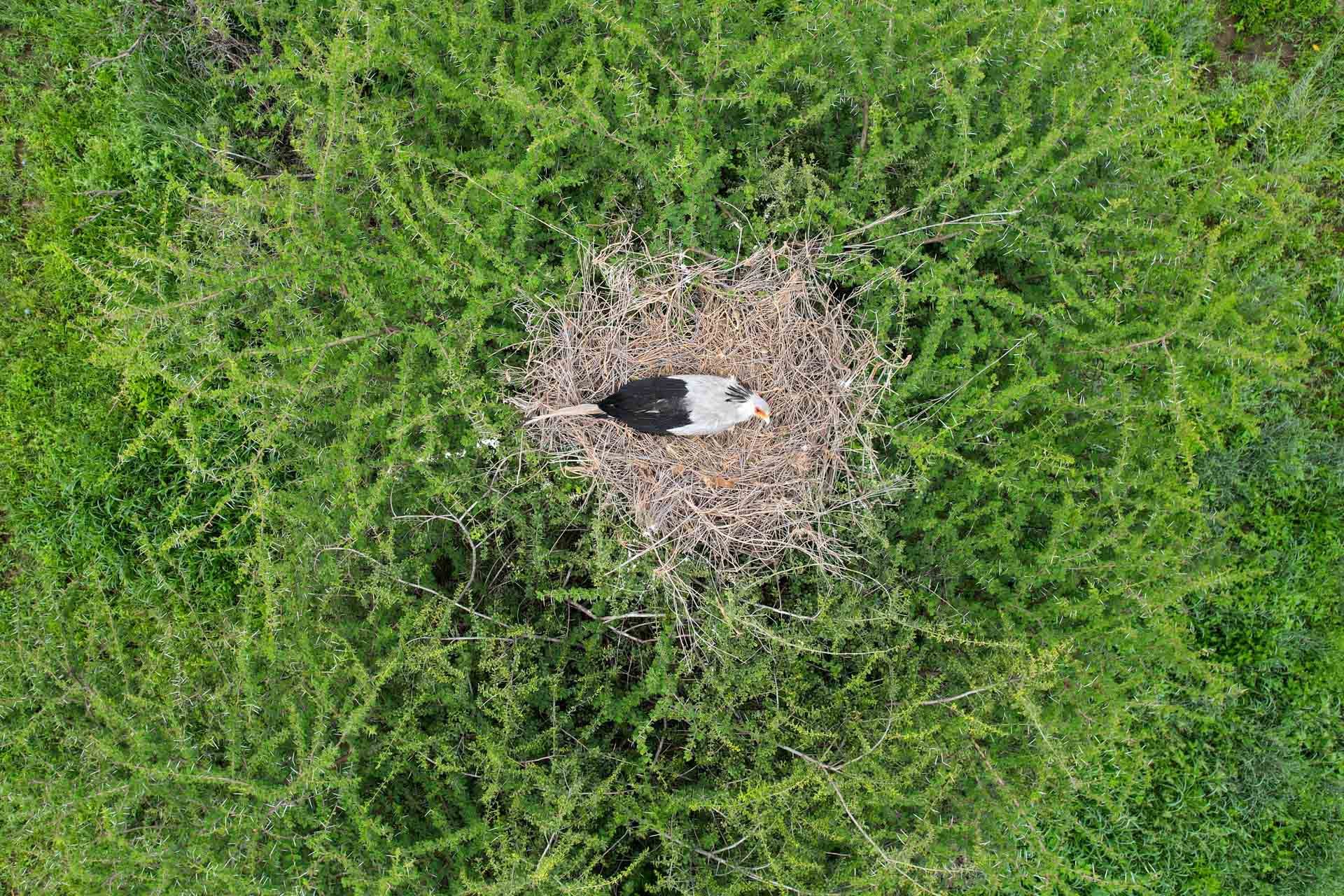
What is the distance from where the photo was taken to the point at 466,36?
9.32 ft

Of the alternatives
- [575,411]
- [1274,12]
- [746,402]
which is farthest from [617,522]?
[1274,12]

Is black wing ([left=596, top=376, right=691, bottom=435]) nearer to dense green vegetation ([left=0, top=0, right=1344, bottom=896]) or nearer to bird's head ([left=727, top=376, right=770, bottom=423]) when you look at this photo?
bird's head ([left=727, top=376, right=770, bottom=423])

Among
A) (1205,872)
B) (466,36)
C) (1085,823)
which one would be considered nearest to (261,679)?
(466,36)

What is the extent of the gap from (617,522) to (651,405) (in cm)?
58

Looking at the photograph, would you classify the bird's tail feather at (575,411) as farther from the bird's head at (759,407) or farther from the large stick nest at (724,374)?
the bird's head at (759,407)

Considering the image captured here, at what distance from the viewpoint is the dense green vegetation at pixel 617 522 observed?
264cm

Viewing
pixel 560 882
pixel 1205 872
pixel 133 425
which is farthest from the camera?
pixel 133 425

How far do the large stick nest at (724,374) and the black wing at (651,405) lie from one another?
0.47 feet

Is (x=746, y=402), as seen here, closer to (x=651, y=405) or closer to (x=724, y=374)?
(x=724, y=374)

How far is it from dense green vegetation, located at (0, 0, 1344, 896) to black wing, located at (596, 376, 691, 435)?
0.43 m

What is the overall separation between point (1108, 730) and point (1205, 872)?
1.56 metres

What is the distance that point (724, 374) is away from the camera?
311cm

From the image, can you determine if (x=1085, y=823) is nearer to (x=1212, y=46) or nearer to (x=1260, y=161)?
(x=1260, y=161)

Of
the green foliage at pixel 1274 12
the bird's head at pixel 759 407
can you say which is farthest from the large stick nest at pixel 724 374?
the green foliage at pixel 1274 12
